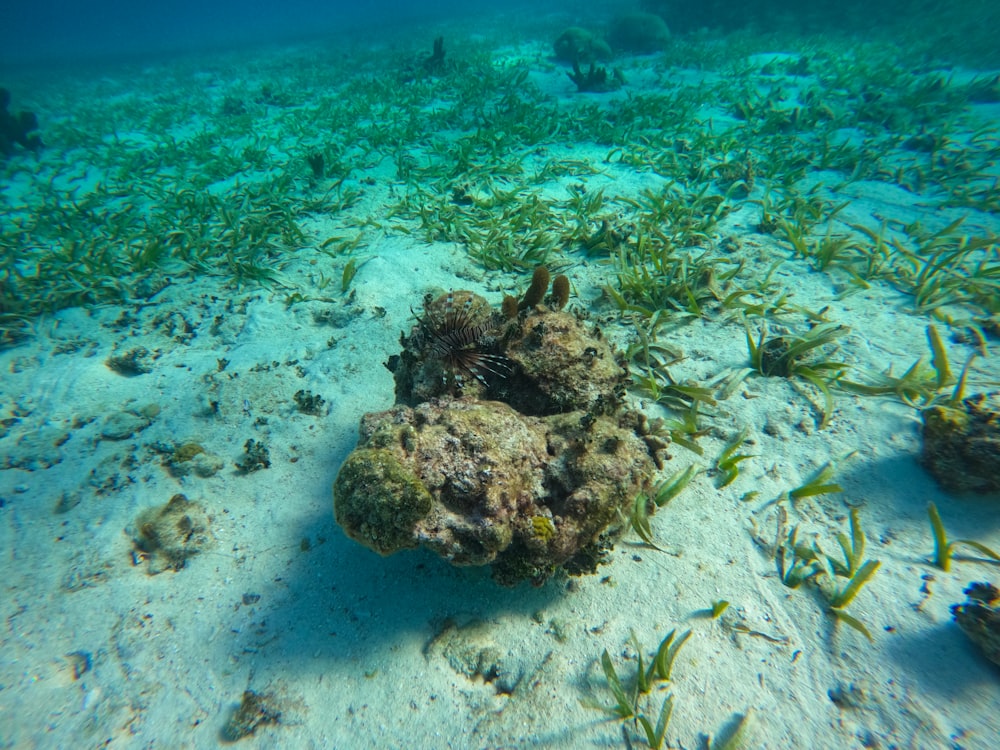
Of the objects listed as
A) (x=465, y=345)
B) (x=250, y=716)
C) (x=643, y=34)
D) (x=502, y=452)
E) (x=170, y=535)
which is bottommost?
(x=250, y=716)

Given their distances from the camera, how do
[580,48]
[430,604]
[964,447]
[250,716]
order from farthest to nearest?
[580,48] → [964,447] → [430,604] → [250,716]

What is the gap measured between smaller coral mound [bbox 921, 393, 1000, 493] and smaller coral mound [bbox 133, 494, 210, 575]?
5.77 meters

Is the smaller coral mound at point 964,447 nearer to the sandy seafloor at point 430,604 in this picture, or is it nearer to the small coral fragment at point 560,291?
the sandy seafloor at point 430,604

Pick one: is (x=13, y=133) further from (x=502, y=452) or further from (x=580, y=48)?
(x=580, y=48)

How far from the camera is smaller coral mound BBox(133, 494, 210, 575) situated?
10.8ft

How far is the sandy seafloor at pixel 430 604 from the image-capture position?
241cm

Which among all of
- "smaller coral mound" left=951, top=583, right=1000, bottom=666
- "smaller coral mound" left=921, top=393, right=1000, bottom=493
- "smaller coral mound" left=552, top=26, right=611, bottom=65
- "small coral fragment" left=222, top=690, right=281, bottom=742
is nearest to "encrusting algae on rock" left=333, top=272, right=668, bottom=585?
"small coral fragment" left=222, top=690, right=281, bottom=742

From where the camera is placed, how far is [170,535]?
130 inches

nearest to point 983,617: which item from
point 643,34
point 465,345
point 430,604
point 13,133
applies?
point 430,604

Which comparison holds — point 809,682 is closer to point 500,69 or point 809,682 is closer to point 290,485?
point 290,485

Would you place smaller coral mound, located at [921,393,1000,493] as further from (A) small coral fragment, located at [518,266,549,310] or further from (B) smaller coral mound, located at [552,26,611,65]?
(B) smaller coral mound, located at [552,26,611,65]

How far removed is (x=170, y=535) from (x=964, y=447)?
6116mm

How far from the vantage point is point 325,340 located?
5078 millimetres

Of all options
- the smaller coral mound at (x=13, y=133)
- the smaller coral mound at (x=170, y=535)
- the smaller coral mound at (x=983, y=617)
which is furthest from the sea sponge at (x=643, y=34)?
the smaller coral mound at (x=170, y=535)
